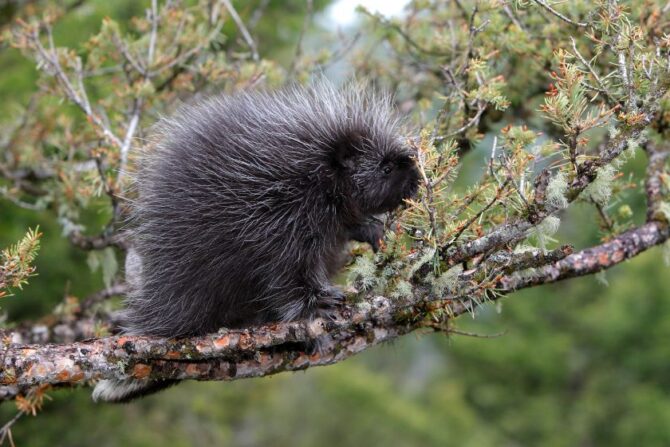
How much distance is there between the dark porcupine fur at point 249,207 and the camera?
2.55m

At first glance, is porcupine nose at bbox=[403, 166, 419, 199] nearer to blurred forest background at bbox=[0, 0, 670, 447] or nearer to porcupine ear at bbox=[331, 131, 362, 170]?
porcupine ear at bbox=[331, 131, 362, 170]

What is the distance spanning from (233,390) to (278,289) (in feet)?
31.3

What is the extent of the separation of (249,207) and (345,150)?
42 cm

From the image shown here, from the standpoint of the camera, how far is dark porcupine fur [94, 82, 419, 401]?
100 inches

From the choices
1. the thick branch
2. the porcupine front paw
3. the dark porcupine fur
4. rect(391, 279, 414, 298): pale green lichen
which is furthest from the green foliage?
rect(391, 279, 414, 298): pale green lichen

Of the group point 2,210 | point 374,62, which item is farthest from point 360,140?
point 2,210

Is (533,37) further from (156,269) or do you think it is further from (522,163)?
(156,269)

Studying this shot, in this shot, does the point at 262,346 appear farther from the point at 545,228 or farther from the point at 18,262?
the point at 545,228

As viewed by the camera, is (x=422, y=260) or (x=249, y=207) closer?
(x=422, y=260)

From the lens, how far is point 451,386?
48.0 feet

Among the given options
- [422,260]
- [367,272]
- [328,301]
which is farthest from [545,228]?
[328,301]

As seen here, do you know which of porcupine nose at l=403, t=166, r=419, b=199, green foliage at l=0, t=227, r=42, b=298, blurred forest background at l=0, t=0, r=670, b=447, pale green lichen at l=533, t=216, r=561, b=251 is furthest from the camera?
blurred forest background at l=0, t=0, r=670, b=447

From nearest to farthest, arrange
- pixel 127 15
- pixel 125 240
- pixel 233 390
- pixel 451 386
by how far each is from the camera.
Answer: pixel 125 240, pixel 127 15, pixel 233 390, pixel 451 386

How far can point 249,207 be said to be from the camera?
2.57 meters
